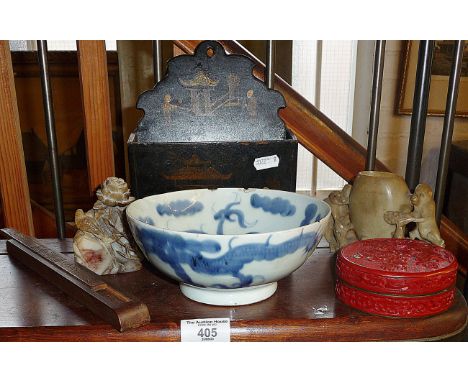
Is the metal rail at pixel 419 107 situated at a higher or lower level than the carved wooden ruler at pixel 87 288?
higher

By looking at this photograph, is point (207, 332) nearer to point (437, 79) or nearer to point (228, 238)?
point (228, 238)

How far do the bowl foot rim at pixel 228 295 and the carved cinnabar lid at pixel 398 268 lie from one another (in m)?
0.12

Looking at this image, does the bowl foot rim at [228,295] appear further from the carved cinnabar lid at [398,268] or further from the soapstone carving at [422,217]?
the soapstone carving at [422,217]

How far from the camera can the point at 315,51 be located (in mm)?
3137

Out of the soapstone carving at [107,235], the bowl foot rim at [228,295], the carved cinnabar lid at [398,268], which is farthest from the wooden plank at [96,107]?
the carved cinnabar lid at [398,268]

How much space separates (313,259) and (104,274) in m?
0.36

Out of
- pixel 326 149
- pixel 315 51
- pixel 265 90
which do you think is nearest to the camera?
pixel 265 90

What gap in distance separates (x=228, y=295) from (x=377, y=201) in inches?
11.8

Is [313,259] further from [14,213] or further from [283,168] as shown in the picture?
[14,213]

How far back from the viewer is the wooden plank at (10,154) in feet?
3.56

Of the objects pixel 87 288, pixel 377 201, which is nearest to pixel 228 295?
pixel 87 288

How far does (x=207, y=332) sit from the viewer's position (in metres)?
0.64

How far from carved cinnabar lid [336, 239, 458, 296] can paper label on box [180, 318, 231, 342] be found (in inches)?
7.2

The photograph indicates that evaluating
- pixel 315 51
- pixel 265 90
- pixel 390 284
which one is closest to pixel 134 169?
pixel 265 90
